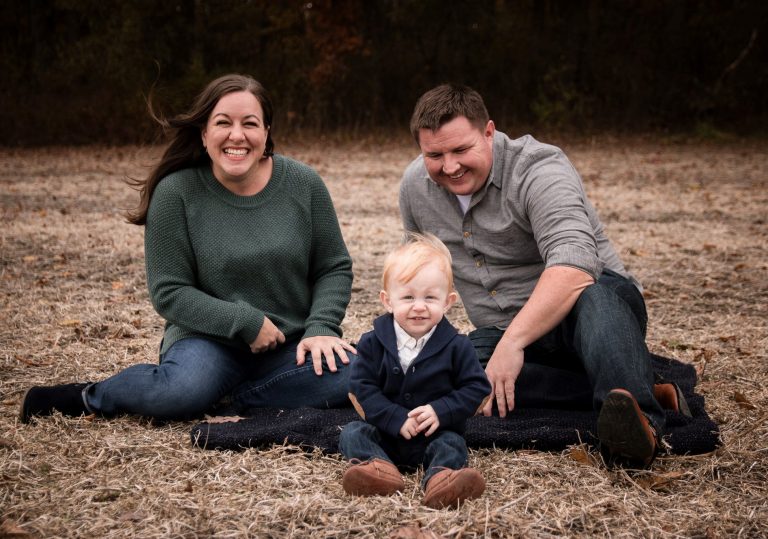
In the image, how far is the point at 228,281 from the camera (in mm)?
3646

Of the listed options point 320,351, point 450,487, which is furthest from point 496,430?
point 320,351

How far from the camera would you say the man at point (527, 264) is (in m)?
3.13

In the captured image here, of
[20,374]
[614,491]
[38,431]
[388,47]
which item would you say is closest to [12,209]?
[20,374]

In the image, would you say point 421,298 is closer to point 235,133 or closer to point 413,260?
point 413,260

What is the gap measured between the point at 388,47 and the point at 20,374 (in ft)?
62.7

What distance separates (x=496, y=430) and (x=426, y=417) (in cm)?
60

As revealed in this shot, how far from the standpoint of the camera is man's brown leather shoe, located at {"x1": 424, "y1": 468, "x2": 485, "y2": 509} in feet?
8.55

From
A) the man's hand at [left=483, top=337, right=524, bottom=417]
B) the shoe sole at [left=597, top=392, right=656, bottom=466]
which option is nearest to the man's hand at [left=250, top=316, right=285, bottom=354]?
the man's hand at [left=483, top=337, right=524, bottom=417]

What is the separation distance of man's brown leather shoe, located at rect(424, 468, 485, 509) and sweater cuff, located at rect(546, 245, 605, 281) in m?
1.02

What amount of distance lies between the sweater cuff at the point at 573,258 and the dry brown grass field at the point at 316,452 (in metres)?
0.74

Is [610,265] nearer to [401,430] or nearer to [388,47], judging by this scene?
[401,430]

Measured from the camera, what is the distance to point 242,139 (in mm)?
3549

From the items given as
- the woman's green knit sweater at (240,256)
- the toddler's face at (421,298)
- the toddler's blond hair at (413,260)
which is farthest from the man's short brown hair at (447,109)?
the toddler's face at (421,298)

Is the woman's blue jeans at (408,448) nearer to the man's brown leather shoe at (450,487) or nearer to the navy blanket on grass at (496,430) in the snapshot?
the man's brown leather shoe at (450,487)
